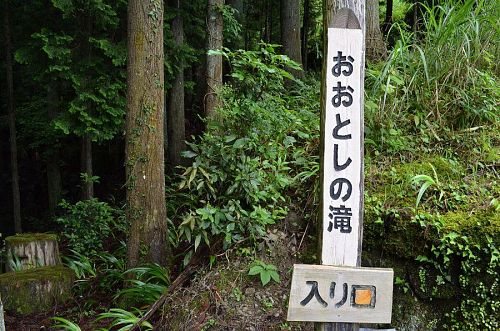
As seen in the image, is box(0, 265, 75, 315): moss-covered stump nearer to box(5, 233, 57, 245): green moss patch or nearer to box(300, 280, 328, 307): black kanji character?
box(5, 233, 57, 245): green moss patch

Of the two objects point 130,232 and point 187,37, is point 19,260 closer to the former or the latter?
point 130,232

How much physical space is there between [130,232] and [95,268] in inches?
66.4

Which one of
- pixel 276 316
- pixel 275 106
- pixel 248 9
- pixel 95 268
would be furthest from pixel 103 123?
pixel 248 9

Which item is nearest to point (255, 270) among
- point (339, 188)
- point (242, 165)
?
point (242, 165)

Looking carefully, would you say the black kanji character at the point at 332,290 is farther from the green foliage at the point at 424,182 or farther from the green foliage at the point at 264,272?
the green foliage at the point at 424,182

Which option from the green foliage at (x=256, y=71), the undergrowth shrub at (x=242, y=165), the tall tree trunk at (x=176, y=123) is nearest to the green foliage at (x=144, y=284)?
the undergrowth shrub at (x=242, y=165)

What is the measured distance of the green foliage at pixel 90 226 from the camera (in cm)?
623

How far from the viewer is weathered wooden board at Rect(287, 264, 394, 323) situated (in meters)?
2.36

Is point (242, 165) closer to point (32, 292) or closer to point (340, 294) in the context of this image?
point (340, 294)

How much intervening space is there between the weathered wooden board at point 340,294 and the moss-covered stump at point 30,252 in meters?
4.21

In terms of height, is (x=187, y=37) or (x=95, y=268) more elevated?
(x=187, y=37)

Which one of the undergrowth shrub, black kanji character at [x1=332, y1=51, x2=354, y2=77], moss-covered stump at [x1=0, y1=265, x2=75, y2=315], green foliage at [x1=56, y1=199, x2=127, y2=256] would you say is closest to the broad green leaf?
the undergrowth shrub

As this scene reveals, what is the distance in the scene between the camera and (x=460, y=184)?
3.77 m

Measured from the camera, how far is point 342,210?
8.02ft
